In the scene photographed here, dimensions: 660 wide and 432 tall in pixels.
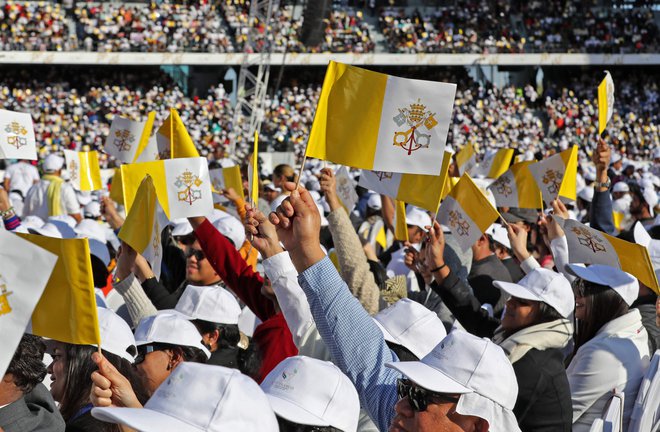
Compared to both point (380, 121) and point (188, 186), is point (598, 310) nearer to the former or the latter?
point (380, 121)

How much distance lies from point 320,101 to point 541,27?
121 feet

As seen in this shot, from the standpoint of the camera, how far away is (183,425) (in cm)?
186

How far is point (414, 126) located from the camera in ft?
12.2

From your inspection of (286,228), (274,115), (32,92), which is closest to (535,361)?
(286,228)

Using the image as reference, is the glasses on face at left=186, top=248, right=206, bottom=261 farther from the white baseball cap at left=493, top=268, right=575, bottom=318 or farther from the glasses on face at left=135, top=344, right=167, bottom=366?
the white baseball cap at left=493, top=268, right=575, bottom=318

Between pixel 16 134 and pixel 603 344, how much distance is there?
15.3 ft

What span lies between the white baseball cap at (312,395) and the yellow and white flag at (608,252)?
76.8 inches

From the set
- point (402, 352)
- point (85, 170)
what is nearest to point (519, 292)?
point (402, 352)

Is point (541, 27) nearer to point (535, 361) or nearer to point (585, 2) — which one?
point (585, 2)

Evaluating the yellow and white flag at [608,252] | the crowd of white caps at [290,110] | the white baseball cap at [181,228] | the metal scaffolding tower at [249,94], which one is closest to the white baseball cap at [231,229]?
the white baseball cap at [181,228]

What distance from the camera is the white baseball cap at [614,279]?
4.04 metres

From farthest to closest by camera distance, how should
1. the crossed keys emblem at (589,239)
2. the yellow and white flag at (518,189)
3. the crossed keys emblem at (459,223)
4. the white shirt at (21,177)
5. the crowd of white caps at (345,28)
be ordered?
the crowd of white caps at (345,28)
the white shirt at (21,177)
the yellow and white flag at (518,189)
the crossed keys emblem at (459,223)
the crossed keys emblem at (589,239)

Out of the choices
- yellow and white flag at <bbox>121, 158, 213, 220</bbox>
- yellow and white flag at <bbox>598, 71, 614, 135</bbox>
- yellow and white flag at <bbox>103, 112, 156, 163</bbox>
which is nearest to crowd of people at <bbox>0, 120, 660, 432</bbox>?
yellow and white flag at <bbox>121, 158, 213, 220</bbox>

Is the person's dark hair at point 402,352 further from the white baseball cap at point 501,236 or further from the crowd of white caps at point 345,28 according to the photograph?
the crowd of white caps at point 345,28
